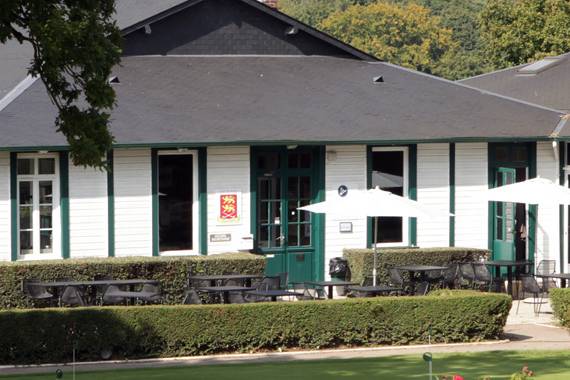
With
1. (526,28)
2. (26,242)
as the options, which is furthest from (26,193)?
(526,28)

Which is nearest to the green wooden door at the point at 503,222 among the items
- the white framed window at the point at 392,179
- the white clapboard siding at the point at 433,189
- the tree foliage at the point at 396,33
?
the white clapboard siding at the point at 433,189

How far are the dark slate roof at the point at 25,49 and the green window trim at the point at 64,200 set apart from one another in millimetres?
3389

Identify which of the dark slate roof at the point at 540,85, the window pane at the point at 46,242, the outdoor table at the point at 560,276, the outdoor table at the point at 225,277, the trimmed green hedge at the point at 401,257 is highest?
the dark slate roof at the point at 540,85

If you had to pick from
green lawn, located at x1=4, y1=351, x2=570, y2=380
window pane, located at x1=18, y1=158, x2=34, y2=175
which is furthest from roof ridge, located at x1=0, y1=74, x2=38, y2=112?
green lawn, located at x1=4, y1=351, x2=570, y2=380

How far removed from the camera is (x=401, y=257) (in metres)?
26.0

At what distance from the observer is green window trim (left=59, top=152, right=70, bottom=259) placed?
990 inches

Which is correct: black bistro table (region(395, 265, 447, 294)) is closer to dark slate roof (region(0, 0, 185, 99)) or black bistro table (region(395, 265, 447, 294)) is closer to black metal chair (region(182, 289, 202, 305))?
black metal chair (region(182, 289, 202, 305))

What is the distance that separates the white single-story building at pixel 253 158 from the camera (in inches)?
995

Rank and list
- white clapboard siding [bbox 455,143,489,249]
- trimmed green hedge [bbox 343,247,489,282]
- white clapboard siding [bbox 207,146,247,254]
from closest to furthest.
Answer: trimmed green hedge [bbox 343,247,489,282] → white clapboard siding [bbox 207,146,247,254] → white clapboard siding [bbox 455,143,489,249]

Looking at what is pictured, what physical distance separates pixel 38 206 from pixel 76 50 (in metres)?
9.39

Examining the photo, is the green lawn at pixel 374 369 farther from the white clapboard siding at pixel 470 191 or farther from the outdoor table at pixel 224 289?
the white clapboard siding at pixel 470 191

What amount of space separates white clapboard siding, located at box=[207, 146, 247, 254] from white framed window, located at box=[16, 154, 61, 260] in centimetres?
296

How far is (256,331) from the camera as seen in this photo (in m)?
20.8

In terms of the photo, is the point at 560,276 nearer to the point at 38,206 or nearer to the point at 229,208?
the point at 229,208
